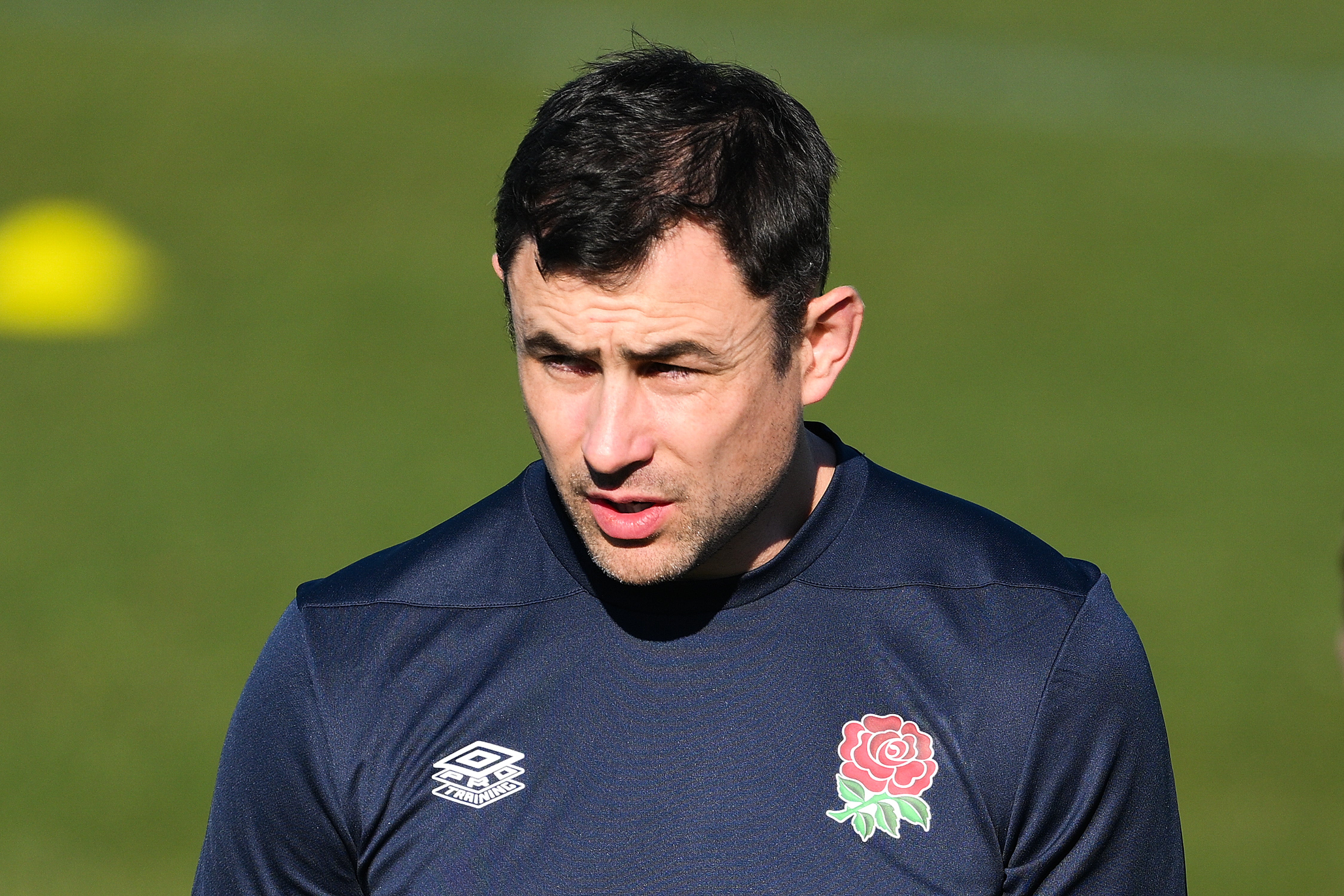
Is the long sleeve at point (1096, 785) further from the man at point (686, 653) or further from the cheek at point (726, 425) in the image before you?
the cheek at point (726, 425)

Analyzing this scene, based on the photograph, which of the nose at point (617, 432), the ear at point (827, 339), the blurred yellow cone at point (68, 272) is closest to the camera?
the nose at point (617, 432)

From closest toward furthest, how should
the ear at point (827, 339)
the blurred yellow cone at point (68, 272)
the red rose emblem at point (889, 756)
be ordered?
the red rose emblem at point (889, 756) → the ear at point (827, 339) → the blurred yellow cone at point (68, 272)

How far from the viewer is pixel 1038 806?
3082 millimetres

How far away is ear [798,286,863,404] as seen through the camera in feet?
10.7

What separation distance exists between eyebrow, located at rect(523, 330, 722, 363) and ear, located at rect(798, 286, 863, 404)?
11.5 inches

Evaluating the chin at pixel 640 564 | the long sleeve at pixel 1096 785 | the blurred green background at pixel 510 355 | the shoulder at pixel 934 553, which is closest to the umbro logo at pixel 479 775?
the chin at pixel 640 564

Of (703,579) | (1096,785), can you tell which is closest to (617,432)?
(703,579)

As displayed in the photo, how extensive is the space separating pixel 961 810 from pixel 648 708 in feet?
2.00

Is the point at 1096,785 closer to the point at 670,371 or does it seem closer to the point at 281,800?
the point at 670,371

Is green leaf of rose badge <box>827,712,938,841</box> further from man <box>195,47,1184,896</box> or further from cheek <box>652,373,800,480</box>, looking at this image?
cheek <box>652,373,800,480</box>

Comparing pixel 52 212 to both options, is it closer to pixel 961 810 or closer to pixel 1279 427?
pixel 1279 427

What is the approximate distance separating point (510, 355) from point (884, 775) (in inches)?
399

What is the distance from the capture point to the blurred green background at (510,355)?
8.45 m

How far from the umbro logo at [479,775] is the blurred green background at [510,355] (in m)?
4.70
